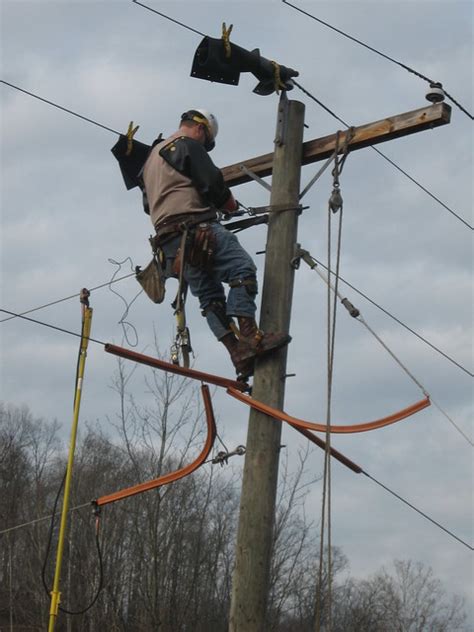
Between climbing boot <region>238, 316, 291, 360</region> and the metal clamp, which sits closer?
climbing boot <region>238, 316, 291, 360</region>

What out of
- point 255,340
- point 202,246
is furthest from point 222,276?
point 255,340

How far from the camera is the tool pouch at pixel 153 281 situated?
20.9 ft

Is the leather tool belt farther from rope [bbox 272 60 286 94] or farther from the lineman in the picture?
rope [bbox 272 60 286 94]

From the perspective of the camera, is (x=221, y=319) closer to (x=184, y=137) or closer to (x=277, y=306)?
(x=277, y=306)

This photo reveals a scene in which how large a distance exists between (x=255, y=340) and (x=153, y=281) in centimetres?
100

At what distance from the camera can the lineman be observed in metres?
5.85

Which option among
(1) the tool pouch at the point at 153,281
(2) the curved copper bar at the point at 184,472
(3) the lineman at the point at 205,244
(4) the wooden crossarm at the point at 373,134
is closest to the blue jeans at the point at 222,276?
(3) the lineman at the point at 205,244

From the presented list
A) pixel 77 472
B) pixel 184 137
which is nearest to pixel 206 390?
pixel 184 137

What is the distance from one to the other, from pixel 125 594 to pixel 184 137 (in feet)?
57.0

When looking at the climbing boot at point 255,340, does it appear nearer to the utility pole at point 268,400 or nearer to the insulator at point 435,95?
the utility pole at point 268,400

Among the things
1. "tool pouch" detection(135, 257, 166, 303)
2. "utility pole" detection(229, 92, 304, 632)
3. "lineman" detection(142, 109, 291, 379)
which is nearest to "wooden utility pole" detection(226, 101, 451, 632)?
"utility pole" detection(229, 92, 304, 632)

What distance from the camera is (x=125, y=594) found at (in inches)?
871

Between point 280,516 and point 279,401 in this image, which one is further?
point 280,516

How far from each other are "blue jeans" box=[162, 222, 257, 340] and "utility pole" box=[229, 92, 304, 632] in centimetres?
17
